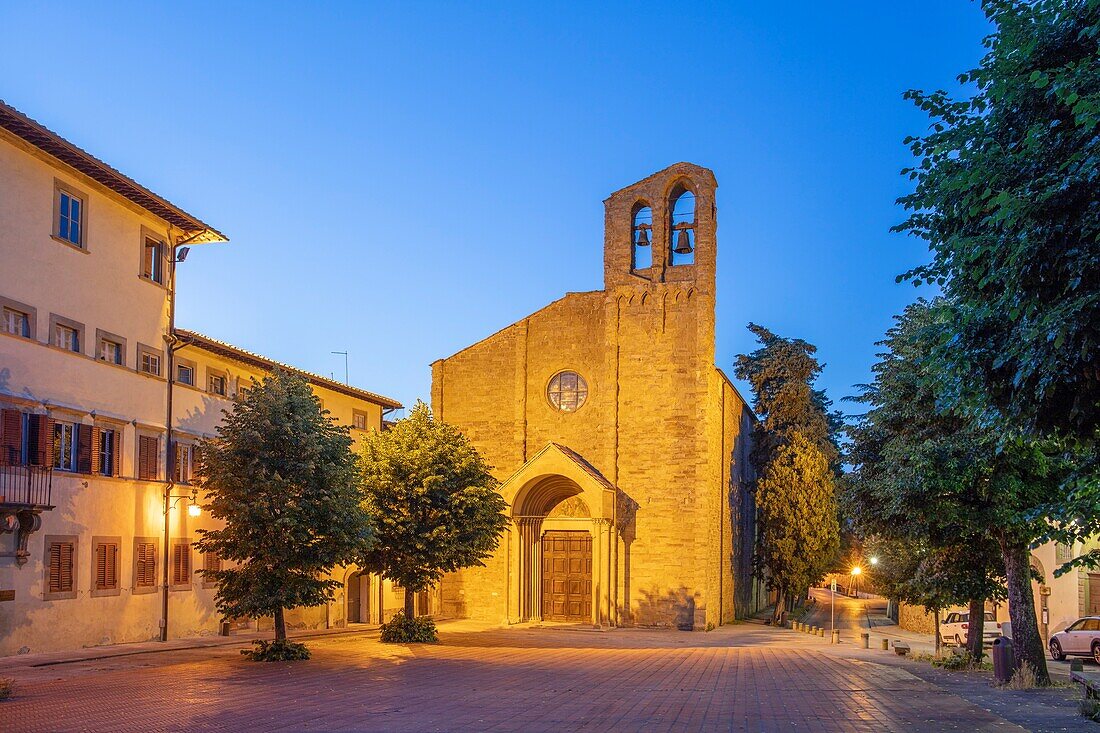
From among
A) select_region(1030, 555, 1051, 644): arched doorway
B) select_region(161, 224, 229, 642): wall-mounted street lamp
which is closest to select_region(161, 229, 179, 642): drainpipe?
select_region(161, 224, 229, 642): wall-mounted street lamp

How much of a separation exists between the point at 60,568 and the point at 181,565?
5.50 meters

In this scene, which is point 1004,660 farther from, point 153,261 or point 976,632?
point 153,261

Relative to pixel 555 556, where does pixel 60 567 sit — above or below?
above

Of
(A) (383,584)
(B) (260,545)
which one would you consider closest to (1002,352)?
(B) (260,545)

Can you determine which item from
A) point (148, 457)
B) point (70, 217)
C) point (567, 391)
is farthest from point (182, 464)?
point (567, 391)

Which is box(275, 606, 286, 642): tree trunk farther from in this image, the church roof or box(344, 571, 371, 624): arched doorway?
box(344, 571, 371, 624): arched doorway

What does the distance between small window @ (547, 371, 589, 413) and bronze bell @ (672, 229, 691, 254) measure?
6054 millimetres

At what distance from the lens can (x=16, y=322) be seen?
2177 centimetres

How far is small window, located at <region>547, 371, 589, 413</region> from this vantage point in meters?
37.8

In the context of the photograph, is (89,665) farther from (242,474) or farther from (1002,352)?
(1002,352)

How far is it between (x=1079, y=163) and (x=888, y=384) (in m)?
14.2

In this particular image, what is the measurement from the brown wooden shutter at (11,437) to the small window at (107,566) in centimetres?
376

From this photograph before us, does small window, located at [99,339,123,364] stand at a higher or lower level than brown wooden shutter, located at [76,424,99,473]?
higher

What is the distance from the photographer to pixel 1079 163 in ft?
29.0
